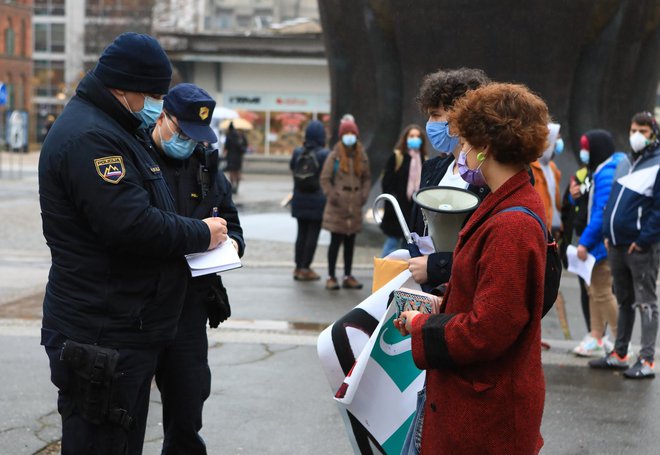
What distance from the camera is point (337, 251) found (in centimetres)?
1035

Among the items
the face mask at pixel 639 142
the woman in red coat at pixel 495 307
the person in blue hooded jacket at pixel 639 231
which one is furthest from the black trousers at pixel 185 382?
the face mask at pixel 639 142

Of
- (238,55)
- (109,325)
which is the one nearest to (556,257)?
(109,325)

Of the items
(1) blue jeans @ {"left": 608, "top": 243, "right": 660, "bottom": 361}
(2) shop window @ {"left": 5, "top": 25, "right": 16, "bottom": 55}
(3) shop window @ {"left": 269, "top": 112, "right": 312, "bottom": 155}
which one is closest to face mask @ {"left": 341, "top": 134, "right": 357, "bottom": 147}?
(1) blue jeans @ {"left": 608, "top": 243, "right": 660, "bottom": 361}

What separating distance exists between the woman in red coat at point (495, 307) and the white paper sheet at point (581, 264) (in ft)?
14.6

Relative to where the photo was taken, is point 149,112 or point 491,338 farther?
point 149,112

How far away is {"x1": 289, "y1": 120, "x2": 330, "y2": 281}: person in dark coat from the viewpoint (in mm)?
10586

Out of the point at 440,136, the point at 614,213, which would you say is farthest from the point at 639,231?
the point at 440,136

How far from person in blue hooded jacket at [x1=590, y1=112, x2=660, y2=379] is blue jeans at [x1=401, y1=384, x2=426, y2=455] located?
3.87m

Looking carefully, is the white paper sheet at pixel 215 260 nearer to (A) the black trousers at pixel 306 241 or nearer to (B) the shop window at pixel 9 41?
(A) the black trousers at pixel 306 241

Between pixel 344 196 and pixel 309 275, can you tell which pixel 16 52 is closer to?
pixel 309 275

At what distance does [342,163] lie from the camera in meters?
10.2

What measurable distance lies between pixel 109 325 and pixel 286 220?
44.1 feet

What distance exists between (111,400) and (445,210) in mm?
1356

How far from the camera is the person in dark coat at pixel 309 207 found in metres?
10.6
